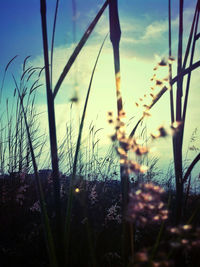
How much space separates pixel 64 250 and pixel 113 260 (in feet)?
2.33

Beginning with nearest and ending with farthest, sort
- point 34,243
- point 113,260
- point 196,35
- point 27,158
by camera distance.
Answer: point 196,35 → point 113,260 → point 34,243 → point 27,158

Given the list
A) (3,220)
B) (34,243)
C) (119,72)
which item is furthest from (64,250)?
(3,220)

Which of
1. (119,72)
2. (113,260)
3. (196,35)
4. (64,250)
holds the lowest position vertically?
(113,260)

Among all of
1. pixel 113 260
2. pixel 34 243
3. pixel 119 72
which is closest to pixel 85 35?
pixel 119 72

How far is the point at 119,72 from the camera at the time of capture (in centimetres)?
79

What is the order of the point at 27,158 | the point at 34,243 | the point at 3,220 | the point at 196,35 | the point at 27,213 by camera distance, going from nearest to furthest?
the point at 196,35 < the point at 34,243 < the point at 3,220 < the point at 27,213 < the point at 27,158

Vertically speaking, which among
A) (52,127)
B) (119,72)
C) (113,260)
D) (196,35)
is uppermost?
(196,35)

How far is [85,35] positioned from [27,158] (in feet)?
6.50

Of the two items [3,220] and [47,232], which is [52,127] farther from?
[3,220]

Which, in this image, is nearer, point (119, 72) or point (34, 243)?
point (119, 72)

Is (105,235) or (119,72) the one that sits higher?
(119,72)

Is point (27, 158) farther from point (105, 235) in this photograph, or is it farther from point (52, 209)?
point (105, 235)

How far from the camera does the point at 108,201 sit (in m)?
2.76

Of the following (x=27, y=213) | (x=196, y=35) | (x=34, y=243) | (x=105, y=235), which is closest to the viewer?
(x=196, y=35)
